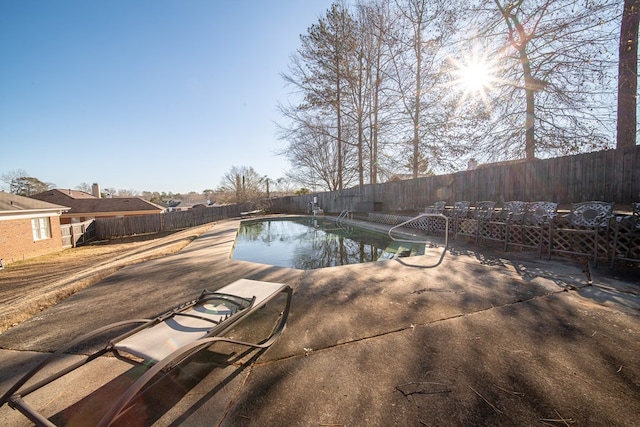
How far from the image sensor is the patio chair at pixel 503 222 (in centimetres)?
596

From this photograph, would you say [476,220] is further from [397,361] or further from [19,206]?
[19,206]

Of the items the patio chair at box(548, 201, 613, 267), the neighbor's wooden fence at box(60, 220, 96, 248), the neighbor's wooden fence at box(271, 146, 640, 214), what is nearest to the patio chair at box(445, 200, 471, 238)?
the neighbor's wooden fence at box(271, 146, 640, 214)

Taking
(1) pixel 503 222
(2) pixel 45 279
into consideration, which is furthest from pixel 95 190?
(1) pixel 503 222

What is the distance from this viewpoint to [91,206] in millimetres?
24984

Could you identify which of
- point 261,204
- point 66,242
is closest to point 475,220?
point 261,204

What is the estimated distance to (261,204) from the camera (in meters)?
22.7

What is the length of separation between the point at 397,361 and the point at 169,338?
5.74 feet

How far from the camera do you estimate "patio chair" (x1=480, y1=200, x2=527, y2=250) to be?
5965 millimetres

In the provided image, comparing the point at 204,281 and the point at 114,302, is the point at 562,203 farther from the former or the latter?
the point at 114,302

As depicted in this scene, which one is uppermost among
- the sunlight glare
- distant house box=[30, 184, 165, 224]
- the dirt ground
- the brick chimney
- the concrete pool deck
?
the sunlight glare

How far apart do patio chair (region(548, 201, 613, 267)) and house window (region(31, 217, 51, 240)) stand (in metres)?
21.3

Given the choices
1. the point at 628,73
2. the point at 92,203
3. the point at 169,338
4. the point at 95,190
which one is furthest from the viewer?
the point at 95,190

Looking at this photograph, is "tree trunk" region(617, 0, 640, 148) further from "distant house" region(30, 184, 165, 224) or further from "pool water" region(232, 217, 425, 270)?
"distant house" region(30, 184, 165, 224)

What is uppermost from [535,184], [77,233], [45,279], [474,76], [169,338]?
[474,76]
